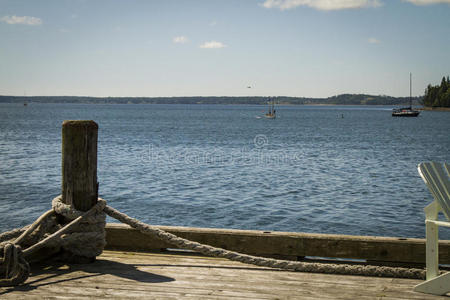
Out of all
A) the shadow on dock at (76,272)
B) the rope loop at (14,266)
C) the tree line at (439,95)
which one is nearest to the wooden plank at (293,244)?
the shadow on dock at (76,272)

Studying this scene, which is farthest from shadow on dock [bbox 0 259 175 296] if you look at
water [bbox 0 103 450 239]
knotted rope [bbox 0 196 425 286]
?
water [bbox 0 103 450 239]

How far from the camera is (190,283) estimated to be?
13.1 ft

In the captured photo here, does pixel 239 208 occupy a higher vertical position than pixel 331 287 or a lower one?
lower

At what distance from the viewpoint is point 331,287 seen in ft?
13.0

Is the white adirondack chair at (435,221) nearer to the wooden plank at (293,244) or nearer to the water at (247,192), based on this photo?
the wooden plank at (293,244)

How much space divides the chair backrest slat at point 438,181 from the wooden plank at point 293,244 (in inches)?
26.7

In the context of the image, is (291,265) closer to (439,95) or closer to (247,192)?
(247,192)

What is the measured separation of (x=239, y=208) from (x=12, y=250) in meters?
13.7

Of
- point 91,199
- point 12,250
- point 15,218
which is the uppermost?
point 91,199

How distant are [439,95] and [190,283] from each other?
A: 7436 inches

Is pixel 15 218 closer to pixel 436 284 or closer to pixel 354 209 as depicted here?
pixel 354 209

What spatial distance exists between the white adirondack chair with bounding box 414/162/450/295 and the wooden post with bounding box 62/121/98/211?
2890 millimetres

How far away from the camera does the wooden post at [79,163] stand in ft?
14.6

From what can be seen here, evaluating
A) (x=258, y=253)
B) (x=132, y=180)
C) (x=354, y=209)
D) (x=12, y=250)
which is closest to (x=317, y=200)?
(x=354, y=209)
